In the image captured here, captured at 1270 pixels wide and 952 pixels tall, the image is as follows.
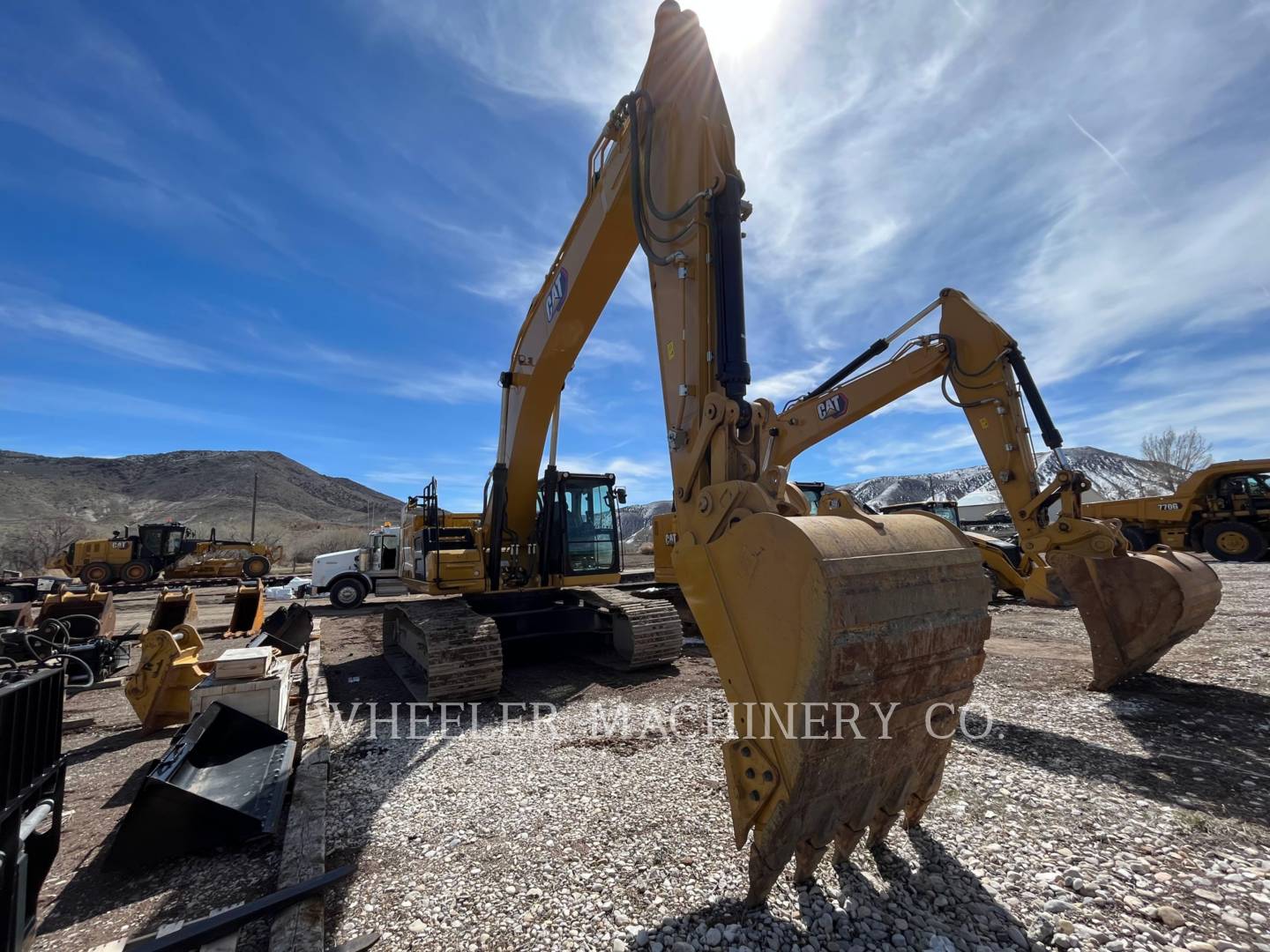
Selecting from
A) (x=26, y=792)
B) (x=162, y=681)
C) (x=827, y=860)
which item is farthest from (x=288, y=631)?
(x=827, y=860)

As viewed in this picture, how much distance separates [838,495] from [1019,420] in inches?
219

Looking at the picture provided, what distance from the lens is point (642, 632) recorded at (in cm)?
679

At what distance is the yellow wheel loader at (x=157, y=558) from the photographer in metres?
24.5

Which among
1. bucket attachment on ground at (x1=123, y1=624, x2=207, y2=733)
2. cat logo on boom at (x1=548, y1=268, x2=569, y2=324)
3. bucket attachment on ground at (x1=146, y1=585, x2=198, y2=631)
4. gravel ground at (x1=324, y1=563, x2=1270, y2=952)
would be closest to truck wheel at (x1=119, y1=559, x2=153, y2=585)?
bucket attachment on ground at (x1=146, y1=585, x2=198, y2=631)

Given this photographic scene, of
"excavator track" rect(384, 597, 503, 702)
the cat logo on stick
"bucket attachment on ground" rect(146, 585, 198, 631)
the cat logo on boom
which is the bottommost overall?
"excavator track" rect(384, 597, 503, 702)

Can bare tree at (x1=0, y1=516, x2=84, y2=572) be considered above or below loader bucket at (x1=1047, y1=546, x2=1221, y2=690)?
above

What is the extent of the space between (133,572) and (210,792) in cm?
2783

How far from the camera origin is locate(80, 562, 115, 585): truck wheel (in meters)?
24.0

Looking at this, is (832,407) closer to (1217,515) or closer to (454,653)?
(454,653)

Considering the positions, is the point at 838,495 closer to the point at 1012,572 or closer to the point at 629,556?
the point at 1012,572

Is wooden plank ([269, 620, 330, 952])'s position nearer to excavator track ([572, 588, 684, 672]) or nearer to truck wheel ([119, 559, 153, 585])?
excavator track ([572, 588, 684, 672])

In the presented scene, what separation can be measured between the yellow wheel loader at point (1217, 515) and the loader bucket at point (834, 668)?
18.7 m

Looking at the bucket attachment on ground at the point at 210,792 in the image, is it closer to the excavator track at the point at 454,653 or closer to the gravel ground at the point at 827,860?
the gravel ground at the point at 827,860

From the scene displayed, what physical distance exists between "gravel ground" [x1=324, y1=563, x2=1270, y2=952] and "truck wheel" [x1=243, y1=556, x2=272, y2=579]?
2504 centimetres
